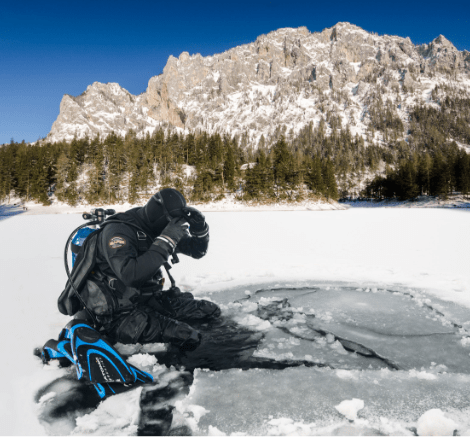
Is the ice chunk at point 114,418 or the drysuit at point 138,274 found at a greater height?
the drysuit at point 138,274

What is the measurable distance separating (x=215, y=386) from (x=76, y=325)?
1407 millimetres

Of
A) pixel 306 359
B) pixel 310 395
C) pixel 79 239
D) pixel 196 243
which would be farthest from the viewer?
pixel 196 243

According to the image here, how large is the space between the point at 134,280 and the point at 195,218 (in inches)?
45.7

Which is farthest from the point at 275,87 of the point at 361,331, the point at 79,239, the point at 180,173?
the point at 79,239

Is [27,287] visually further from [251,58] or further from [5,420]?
[251,58]

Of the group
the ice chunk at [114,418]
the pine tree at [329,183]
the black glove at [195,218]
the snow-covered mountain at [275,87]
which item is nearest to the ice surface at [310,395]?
the ice chunk at [114,418]

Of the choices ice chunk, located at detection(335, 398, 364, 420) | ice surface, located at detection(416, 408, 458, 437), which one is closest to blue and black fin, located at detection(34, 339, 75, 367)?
ice chunk, located at detection(335, 398, 364, 420)

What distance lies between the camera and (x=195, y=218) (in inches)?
146

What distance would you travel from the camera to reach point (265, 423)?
205 cm

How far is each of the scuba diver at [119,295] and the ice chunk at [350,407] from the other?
1540mm

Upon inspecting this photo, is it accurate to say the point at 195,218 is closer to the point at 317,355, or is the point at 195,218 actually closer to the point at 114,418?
the point at 317,355

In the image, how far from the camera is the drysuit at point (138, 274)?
2.87 metres

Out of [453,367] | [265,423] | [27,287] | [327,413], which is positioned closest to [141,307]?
[265,423]

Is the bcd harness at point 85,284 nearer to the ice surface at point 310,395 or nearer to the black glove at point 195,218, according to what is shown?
the black glove at point 195,218
